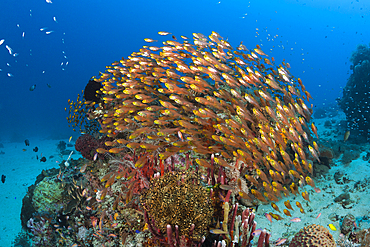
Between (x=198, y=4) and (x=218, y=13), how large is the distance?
54.5 feet

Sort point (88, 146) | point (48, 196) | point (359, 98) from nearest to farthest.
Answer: point (48, 196) → point (88, 146) → point (359, 98)

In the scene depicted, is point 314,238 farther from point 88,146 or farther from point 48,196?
point 48,196

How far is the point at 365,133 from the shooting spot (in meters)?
13.2

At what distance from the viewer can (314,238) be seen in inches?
133

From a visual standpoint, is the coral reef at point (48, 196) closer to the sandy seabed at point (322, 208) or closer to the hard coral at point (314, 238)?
the sandy seabed at point (322, 208)

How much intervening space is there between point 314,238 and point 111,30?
457 ft

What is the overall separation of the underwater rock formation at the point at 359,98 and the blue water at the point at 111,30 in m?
92.8

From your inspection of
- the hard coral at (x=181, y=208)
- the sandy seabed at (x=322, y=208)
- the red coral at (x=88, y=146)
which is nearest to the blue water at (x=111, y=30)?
the sandy seabed at (x=322, y=208)

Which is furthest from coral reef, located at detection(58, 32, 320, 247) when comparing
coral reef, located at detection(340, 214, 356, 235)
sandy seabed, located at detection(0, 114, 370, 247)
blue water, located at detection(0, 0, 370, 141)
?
blue water, located at detection(0, 0, 370, 141)

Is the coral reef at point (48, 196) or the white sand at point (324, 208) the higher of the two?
the coral reef at point (48, 196)

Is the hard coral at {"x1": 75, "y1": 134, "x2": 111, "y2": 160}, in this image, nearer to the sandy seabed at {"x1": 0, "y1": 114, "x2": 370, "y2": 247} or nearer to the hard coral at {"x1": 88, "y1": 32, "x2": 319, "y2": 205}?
the hard coral at {"x1": 88, "y1": 32, "x2": 319, "y2": 205}

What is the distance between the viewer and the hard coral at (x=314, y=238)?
3311 millimetres

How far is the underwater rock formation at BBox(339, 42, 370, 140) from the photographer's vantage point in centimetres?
1359

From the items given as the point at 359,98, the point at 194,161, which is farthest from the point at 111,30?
the point at 194,161
